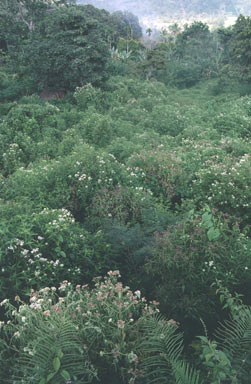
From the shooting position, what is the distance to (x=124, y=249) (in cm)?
468

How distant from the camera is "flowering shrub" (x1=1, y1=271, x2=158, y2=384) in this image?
246 cm

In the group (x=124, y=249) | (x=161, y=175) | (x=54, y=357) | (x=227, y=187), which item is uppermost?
(x=227, y=187)

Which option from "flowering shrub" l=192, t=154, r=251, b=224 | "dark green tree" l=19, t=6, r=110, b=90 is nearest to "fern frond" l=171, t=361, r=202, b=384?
"flowering shrub" l=192, t=154, r=251, b=224

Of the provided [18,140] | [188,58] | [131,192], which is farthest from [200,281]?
[188,58]

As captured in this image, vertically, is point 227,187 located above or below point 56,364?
above

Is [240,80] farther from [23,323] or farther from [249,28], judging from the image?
[23,323]

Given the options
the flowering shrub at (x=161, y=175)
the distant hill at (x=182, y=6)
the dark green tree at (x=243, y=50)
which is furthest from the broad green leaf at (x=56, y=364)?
the distant hill at (x=182, y=6)

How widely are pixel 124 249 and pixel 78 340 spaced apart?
2040mm

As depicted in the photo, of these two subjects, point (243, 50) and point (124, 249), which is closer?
point (124, 249)

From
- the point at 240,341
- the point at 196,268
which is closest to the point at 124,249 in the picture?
the point at 196,268

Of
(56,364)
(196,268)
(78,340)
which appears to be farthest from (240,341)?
(56,364)

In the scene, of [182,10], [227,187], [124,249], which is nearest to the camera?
[124,249]

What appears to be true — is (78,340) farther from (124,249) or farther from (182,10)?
(182,10)

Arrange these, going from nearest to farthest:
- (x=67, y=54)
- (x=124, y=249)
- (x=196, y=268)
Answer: (x=196, y=268)
(x=124, y=249)
(x=67, y=54)
